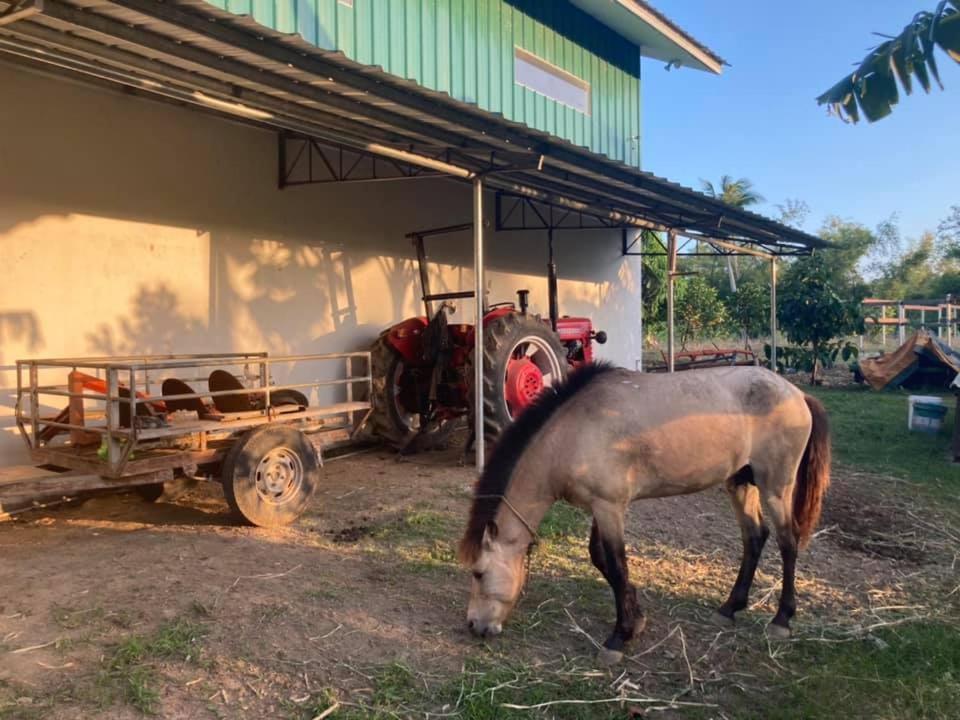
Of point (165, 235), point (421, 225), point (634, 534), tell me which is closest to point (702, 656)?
point (634, 534)

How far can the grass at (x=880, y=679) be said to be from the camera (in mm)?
3012

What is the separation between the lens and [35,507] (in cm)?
567

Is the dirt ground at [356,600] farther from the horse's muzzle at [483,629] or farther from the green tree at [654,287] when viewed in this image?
the green tree at [654,287]

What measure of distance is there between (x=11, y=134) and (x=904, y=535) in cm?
742

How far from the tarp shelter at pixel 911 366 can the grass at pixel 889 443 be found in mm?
1853

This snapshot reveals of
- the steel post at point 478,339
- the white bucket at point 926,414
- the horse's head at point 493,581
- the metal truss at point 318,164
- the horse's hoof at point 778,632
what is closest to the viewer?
the horse's head at point 493,581

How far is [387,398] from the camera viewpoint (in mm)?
7863

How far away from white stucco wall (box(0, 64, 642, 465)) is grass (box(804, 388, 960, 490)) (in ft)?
18.7

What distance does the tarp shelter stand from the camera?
1472 cm

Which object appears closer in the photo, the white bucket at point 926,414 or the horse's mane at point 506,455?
the horse's mane at point 506,455

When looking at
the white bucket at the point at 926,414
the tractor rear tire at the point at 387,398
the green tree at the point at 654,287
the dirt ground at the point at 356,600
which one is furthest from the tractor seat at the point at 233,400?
the green tree at the point at 654,287

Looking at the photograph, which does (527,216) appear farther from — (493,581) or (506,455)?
(493,581)

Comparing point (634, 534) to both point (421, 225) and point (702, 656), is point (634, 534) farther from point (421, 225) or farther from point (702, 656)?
point (421, 225)

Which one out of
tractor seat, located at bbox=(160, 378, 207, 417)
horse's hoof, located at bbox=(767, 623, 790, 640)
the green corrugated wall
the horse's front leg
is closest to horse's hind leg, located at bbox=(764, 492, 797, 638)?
horse's hoof, located at bbox=(767, 623, 790, 640)
